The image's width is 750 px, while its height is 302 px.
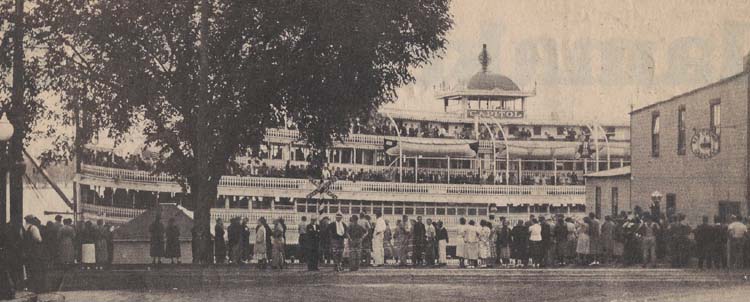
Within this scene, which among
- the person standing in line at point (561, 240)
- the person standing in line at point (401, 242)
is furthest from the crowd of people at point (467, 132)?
the person standing in line at point (561, 240)

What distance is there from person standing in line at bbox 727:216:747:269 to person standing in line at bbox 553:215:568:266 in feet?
12.4

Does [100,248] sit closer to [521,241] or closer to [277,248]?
[277,248]

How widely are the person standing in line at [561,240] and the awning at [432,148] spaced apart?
20375mm

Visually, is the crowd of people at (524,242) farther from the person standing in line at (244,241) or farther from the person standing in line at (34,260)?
the person standing in line at (34,260)

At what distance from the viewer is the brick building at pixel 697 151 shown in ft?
83.5

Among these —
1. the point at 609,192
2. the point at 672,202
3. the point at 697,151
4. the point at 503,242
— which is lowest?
the point at 503,242

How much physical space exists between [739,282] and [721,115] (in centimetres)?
772

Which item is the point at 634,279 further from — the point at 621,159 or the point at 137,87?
the point at 621,159

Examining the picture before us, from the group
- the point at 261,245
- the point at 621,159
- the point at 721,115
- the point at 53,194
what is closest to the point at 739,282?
the point at 721,115

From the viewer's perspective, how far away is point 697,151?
91.5 feet

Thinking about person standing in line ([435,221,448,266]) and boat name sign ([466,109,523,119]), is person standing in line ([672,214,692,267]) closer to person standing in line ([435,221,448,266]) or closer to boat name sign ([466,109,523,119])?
person standing in line ([435,221,448,266])

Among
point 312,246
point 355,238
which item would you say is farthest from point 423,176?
point 312,246

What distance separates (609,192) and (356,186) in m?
11.9

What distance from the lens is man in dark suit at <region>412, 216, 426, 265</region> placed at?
81.5 ft
